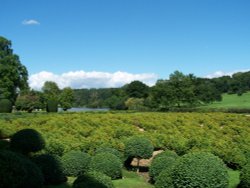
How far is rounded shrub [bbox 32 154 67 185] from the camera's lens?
10477 mm

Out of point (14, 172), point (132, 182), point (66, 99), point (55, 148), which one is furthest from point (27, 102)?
point (14, 172)

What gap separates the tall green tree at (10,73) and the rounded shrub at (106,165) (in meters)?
43.1

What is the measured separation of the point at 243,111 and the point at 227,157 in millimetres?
33729

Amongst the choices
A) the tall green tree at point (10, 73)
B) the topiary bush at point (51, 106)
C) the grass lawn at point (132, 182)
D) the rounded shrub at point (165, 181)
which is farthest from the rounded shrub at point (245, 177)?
the tall green tree at point (10, 73)

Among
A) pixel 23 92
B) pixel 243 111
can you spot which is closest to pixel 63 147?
pixel 243 111

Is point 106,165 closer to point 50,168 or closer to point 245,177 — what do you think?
point 50,168

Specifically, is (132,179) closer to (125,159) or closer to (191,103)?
(125,159)

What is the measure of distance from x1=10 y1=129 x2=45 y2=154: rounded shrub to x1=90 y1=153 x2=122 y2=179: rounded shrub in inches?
107

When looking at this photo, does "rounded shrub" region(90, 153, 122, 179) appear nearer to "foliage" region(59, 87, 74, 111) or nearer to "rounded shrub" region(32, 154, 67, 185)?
"rounded shrub" region(32, 154, 67, 185)

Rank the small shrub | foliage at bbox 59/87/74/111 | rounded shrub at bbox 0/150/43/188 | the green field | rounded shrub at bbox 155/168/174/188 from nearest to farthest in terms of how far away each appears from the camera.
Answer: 1. rounded shrub at bbox 0/150/43/188
2. rounded shrub at bbox 155/168/174/188
3. the small shrub
4. the green field
5. foliage at bbox 59/87/74/111

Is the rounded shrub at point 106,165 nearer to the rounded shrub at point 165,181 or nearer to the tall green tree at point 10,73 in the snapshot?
the rounded shrub at point 165,181

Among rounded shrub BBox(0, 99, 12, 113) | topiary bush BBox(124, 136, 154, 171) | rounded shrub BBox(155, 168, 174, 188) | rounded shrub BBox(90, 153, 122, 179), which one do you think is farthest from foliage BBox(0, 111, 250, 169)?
rounded shrub BBox(0, 99, 12, 113)

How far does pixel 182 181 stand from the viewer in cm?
773

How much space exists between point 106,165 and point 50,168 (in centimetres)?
181
